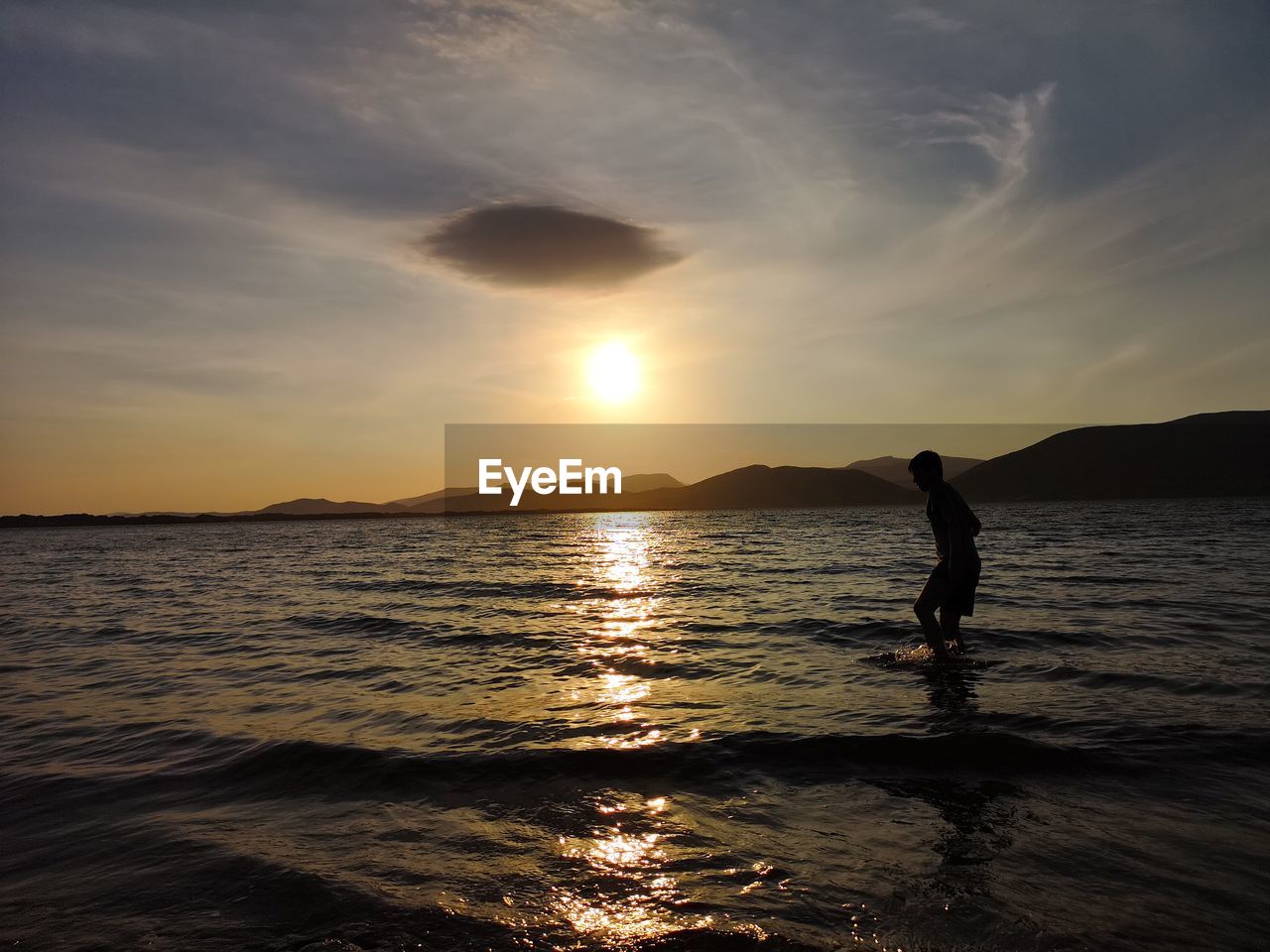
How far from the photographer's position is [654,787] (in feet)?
21.0

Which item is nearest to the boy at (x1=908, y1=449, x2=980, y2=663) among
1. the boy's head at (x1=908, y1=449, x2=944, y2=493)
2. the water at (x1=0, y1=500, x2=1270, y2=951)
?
the boy's head at (x1=908, y1=449, x2=944, y2=493)

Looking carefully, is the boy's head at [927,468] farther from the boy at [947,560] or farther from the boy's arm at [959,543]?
the boy's arm at [959,543]

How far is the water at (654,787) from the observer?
421cm

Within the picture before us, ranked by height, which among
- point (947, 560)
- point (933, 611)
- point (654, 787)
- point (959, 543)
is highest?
point (959, 543)

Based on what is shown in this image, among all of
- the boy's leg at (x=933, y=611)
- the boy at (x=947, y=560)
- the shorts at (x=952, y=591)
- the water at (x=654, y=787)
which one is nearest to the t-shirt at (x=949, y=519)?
the boy at (x=947, y=560)

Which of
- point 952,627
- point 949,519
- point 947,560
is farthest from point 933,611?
point 949,519

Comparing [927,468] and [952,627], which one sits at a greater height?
[927,468]

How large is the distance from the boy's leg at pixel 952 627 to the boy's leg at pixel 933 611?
0.21 m

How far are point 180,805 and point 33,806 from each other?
1371 millimetres

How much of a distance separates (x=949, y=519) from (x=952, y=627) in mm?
1780

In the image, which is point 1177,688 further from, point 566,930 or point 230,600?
point 230,600

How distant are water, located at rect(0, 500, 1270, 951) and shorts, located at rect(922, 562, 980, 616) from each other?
0.96 m

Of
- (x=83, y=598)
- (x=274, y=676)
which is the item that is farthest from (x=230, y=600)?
(x=274, y=676)

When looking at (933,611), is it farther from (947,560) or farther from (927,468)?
(927,468)
